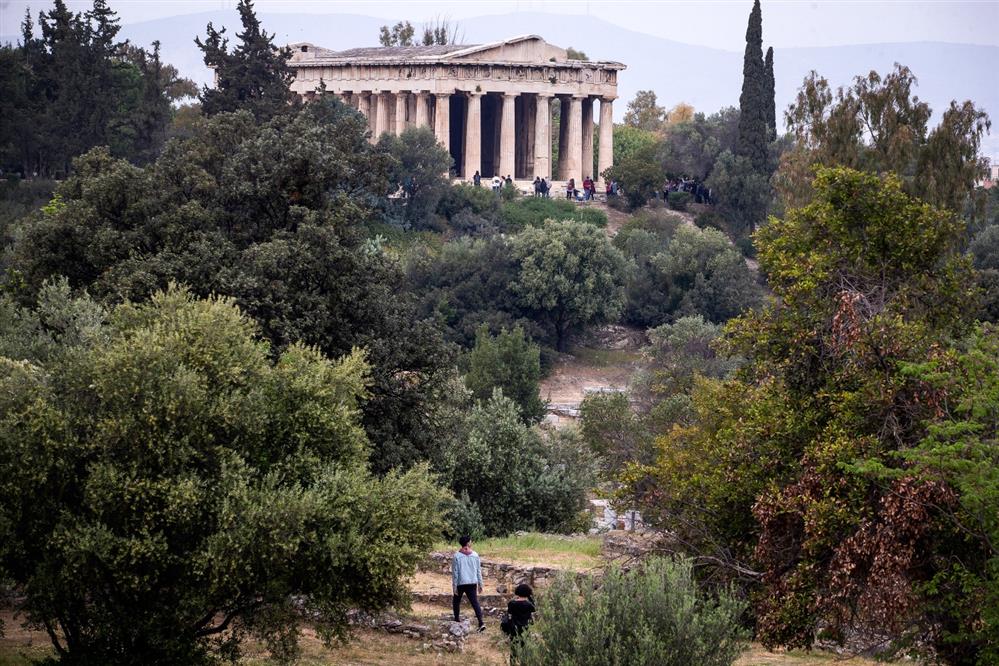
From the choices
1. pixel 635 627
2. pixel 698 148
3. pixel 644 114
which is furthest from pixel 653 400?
pixel 644 114

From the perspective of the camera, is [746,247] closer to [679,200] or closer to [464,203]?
[679,200]

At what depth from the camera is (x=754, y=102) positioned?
249 ft

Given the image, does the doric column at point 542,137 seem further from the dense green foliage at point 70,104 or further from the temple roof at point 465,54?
the dense green foliage at point 70,104

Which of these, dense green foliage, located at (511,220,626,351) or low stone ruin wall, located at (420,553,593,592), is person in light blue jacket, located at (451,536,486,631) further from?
dense green foliage, located at (511,220,626,351)

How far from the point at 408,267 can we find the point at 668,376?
17233 millimetres

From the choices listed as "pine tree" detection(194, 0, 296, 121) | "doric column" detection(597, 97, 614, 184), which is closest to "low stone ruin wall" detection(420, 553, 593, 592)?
"pine tree" detection(194, 0, 296, 121)

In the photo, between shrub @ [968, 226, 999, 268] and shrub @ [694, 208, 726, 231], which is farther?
shrub @ [694, 208, 726, 231]

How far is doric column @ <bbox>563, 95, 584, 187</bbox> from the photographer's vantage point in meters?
85.5

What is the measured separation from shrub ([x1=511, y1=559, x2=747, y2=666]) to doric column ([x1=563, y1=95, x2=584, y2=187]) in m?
71.3

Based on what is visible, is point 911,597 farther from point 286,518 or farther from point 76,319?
point 76,319

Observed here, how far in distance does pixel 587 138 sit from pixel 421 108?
433 inches

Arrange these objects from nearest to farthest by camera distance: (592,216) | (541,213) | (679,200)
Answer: (541,213)
(592,216)
(679,200)

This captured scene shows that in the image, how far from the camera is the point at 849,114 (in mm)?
43188

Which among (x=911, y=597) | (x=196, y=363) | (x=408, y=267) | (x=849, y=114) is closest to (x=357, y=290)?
(x=196, y=363)
